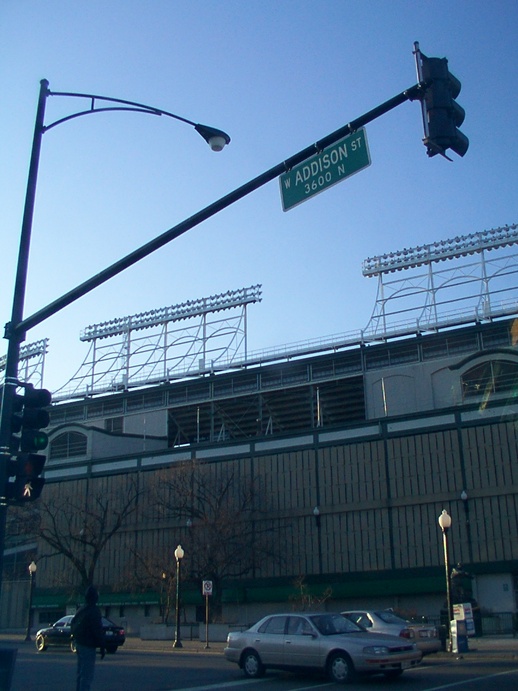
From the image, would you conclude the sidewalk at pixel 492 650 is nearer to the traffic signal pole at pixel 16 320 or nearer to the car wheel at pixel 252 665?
the car wheel at pixel 252 665

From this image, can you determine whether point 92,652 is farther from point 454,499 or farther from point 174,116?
point 454,499

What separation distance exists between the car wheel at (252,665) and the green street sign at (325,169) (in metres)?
11.6

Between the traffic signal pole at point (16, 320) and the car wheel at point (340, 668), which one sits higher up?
the traffic signal pole at point (16, 320)

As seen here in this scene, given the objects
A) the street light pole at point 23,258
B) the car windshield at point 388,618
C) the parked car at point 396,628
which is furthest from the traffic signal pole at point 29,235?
the car windshield at point 388,618

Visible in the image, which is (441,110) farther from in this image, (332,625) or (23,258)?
(332,625)

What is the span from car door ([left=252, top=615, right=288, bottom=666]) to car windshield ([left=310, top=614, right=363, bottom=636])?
0.89 meters

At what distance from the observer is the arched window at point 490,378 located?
46.8 metres

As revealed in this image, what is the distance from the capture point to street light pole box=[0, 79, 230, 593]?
11508 millimetres

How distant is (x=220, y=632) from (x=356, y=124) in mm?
32709

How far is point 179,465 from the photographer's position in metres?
49.5

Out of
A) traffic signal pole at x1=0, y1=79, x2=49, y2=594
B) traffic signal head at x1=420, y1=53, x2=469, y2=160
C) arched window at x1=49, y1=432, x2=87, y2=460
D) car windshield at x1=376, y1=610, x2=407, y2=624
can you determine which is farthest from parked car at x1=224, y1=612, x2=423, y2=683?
arched window at x1=49, y1=432, x2=87, y2=460

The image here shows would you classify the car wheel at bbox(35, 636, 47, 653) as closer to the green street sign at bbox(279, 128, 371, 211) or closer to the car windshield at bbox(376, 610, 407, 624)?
the car windshield at bbox(376, 610, 407, 624)

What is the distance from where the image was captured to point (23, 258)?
1246cm

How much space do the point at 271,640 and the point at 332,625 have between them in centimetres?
150
